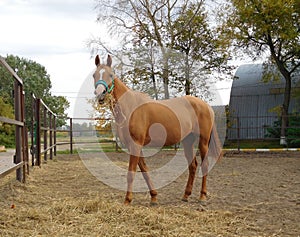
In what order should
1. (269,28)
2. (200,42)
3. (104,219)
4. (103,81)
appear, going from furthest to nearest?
(200,42)
(269,28)
(103,81)
(104,219)

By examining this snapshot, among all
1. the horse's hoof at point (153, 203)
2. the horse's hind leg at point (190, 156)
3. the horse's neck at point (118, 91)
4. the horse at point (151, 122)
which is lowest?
the horse's hoof at point (153, 203)

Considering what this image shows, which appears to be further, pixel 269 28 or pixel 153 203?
pixel 269 28

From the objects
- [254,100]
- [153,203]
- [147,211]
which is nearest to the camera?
[147,211]

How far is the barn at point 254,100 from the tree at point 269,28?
3079mm

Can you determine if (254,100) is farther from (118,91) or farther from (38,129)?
(118,91)

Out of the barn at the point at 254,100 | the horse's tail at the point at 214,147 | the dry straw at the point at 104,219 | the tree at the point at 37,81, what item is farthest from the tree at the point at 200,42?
the tree at the point at 37,81

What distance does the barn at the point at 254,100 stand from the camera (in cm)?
2017

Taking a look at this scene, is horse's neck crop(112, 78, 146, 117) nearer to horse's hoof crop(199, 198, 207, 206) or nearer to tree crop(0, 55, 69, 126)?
horse's hoof crop(199, 198, 207, 206)

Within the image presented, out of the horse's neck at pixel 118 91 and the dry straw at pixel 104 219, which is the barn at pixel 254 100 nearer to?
the horse's neck at pixel 118 91

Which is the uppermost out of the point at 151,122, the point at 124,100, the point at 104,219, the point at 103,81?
the point at 103,81

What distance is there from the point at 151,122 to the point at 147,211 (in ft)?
3.56

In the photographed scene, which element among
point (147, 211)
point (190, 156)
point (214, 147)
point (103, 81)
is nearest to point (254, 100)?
point (214, 147)

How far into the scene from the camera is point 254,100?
21359mm

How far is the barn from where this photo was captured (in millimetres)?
20172
